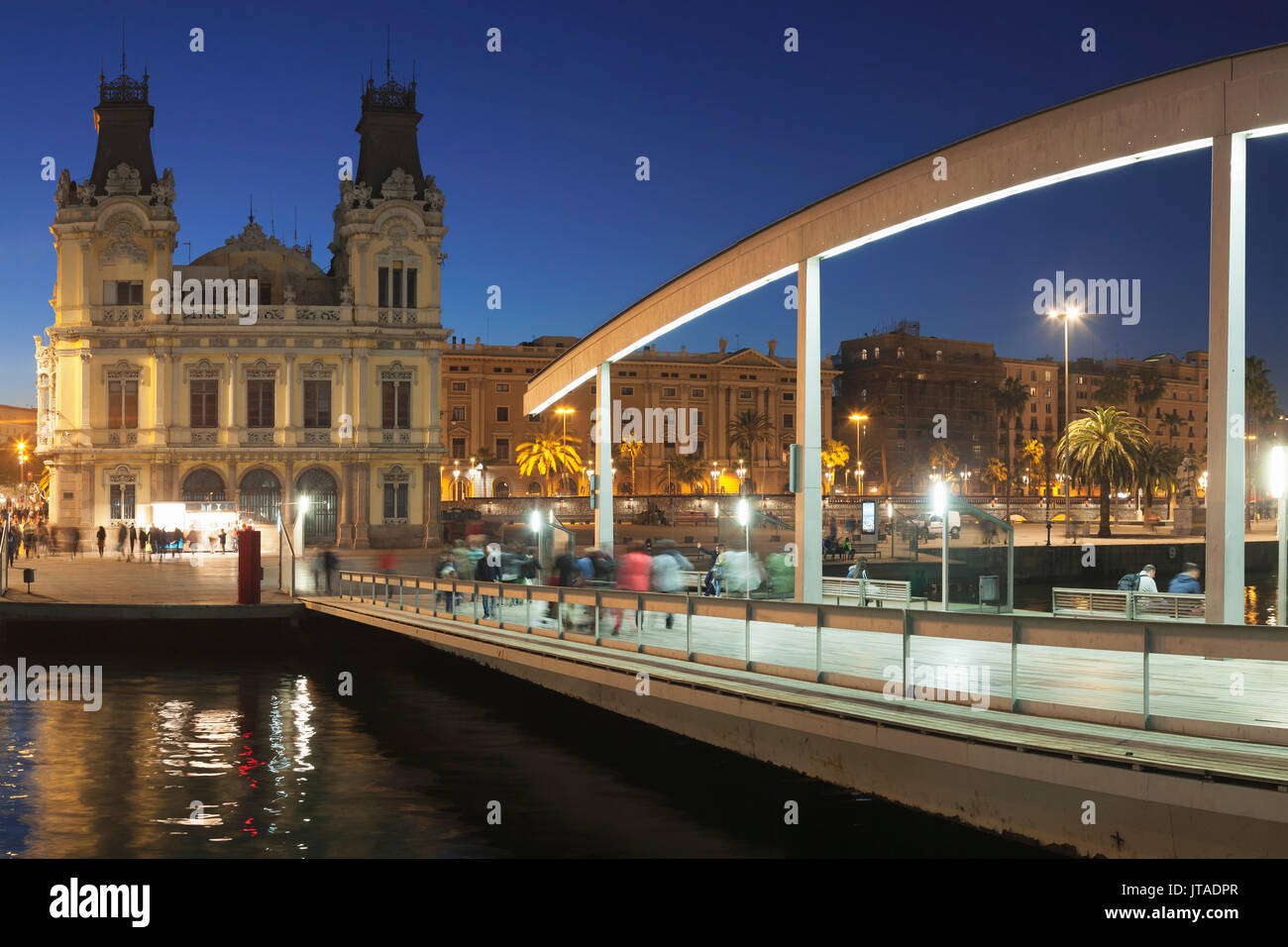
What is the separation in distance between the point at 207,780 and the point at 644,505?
242 feet

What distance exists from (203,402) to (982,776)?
57.1 m

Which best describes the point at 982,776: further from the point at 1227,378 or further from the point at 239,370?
the point at 239,370

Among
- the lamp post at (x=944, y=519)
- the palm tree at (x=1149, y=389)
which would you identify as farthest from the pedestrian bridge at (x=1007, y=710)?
the palm tree at (x=1149, y=389)

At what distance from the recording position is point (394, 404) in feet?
204

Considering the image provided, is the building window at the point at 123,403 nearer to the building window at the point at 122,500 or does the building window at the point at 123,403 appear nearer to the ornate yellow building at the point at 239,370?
the ornate yellow building at the point at 239,370

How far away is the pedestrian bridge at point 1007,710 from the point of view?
8914 millimetres

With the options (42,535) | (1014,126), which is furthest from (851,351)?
(1014,126)

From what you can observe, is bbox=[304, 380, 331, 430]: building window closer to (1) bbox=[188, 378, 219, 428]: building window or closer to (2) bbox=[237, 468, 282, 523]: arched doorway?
(2) bbox=[237, 468, 282, 523]: arched doorway

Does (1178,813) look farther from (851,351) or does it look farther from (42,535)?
(851,351)

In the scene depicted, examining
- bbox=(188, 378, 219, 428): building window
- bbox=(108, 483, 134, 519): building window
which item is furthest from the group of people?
bbox=(108, 483, 134, 519): building window

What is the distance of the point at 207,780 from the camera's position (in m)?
16.7

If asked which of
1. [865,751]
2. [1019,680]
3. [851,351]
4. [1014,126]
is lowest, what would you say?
[865,751]

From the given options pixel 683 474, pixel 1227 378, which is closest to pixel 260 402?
pixel 1227 378
